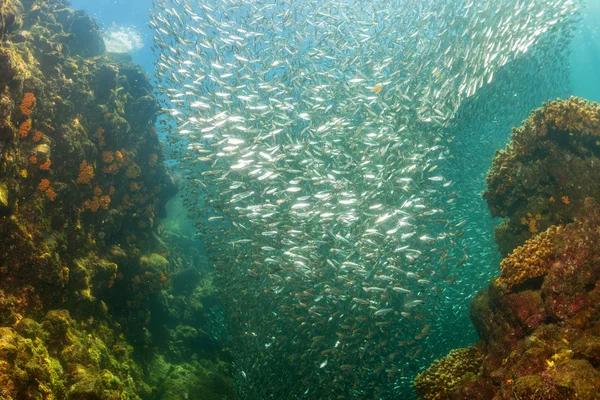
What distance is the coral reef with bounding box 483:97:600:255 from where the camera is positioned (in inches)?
287

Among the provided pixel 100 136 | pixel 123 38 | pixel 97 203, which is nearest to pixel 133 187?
pixel 100 136

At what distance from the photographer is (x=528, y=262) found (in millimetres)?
6008

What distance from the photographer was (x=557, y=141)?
7875 millimetres

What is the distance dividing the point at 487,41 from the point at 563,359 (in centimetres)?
1199

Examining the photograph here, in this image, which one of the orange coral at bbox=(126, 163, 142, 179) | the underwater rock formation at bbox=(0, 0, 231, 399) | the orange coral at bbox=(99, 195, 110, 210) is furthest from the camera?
the orange coral at bbox=(126, 163, 142, 179)

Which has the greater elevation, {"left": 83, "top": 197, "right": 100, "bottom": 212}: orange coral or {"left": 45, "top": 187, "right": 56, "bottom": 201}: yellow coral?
{"left": 83, "top": 197, "right": 100, "bottom": 212}: orange coral

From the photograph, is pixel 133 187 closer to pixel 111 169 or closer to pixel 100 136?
pixel 111 169

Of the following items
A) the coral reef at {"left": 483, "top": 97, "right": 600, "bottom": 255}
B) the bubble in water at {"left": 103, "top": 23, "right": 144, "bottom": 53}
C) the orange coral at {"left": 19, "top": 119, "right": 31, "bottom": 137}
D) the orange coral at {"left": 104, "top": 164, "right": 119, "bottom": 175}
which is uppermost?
the bubble in water at {"left": 103, "top": 23, "right": 144, "bottom": 53}

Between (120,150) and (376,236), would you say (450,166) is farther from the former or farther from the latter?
(120,150)

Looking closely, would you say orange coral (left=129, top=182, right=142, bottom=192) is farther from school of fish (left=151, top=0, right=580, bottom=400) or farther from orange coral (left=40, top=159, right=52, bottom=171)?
orange coral (left=40, top=159, right=52, bottom=171)

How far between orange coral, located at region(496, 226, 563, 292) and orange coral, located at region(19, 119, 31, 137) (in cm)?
1092

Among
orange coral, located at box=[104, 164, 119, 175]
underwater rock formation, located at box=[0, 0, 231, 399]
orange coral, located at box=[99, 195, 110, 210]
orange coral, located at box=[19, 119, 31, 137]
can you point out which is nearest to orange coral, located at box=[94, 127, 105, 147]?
underwater rock formation, located at box=[0, 0, 231, 399]

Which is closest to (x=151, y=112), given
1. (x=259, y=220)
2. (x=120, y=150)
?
(x=120, y=150)

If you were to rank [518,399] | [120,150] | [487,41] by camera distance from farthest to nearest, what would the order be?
1. [120,150]
2. [487,41]
3. [518,399]
